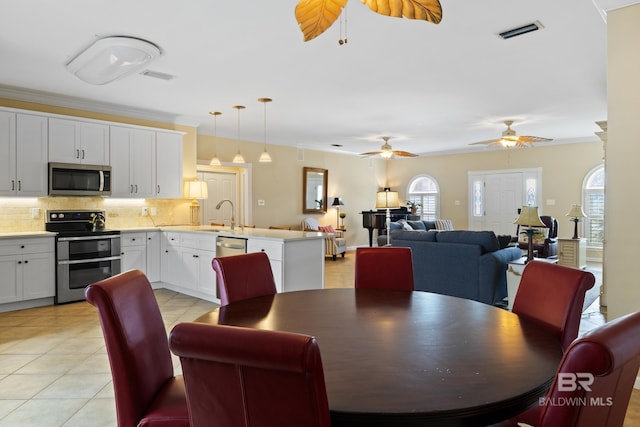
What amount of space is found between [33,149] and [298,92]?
3.21 m

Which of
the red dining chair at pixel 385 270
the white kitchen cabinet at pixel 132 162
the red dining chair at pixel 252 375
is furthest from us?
the white kitchen cabinet at pixel 132 162

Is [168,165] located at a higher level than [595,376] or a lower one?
higher

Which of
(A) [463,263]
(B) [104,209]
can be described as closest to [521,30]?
(A) [463,263]

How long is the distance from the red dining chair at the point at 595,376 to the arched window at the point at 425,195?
399 inches

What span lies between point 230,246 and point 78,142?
Result: 8.07ft

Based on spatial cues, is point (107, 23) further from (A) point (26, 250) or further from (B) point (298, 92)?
(A) point (26, 250)

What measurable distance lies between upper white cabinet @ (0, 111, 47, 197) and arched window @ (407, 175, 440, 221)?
8.50 meters

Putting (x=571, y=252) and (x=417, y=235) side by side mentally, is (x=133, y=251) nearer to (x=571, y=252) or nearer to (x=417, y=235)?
(x=417, y=235)

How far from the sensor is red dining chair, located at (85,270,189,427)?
137 centimetres

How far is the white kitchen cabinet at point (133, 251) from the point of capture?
17.4ft

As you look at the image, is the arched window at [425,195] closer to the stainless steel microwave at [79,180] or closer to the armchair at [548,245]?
the armchair at [548,245]

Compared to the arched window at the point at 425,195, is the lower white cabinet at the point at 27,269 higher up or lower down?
lower down

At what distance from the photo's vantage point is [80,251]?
4930mm

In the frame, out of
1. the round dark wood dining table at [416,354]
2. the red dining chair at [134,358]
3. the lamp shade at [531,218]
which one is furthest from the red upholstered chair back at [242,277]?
the lamp shade at [531,218]
